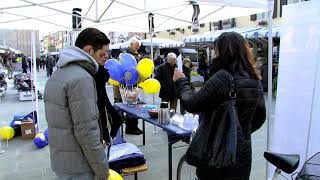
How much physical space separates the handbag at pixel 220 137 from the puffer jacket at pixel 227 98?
34 millimetres

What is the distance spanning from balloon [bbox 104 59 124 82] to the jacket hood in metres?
3.22

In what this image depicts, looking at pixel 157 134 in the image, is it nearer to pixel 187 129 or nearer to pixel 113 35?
pixel 187 129

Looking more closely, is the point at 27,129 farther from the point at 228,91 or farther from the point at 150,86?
the point at 228,91

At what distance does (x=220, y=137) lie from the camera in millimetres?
2229

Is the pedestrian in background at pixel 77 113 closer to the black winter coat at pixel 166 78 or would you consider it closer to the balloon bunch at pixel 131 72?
the balloon bunch at pixel 131 72

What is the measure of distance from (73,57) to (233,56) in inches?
40.6

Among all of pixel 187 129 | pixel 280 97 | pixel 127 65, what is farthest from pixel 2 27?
pixel 280 97

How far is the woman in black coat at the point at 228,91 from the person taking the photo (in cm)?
217

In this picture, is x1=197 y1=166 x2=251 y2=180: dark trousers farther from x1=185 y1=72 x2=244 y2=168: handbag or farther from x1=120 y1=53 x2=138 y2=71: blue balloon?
x1=120 y1=53 x2=138 y2=71: blue balloon

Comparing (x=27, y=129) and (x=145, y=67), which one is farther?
(x=27, y=129)

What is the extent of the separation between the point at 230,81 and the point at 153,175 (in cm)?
286

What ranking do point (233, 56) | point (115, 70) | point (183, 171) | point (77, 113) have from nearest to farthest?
point (77, 113) → point (233, 56) → point (183, 171) → point (115, 70)

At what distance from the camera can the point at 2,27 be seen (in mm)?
7688

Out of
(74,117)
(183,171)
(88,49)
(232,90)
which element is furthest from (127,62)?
(74,117)
